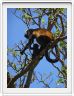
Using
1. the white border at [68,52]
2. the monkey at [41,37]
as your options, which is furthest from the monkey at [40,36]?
the white border at [68,52]

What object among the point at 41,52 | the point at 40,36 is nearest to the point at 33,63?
the point at 41,52

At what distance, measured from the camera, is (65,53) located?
327cm

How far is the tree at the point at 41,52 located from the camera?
3.28 m

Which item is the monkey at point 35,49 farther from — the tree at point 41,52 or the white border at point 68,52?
the white border at point 68,52

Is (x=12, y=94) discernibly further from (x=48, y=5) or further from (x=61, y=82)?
(x=48, y=5)

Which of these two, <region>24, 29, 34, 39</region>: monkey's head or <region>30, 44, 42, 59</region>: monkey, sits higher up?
<region>24, 29, 34, 39</region>: monkey's head

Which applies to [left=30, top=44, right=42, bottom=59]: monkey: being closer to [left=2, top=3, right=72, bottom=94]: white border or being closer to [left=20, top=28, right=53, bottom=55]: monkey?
[left=20, top=28, right=53, bottom=55]: monkey

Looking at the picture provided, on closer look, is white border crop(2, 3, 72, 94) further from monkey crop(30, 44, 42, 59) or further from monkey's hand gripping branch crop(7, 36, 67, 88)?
monkey crop(30, 44, 42, 59)

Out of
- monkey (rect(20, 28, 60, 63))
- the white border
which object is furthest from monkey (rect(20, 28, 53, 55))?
the white border

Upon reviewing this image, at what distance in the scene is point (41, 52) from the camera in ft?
10.9

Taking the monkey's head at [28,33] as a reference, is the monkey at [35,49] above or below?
below

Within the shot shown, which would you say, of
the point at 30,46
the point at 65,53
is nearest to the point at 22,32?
the point at 30,46

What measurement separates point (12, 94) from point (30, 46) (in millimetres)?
355

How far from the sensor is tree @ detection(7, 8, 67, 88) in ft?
10.8
